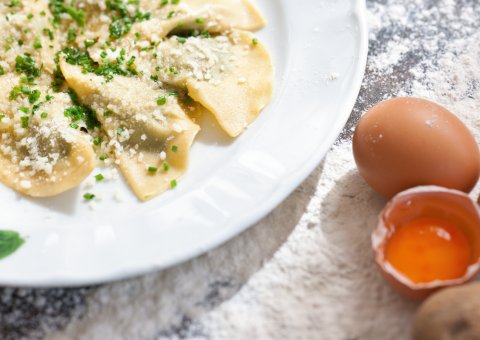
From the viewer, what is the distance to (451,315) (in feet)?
5.64

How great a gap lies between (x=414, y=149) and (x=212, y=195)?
24.9 inches

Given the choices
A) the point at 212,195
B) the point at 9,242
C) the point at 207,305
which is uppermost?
the point at 9,242

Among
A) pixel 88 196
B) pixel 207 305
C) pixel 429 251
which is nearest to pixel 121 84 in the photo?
Result: pixel 88 196

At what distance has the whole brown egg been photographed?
6.59ft

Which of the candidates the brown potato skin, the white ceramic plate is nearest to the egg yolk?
the brown potato skin

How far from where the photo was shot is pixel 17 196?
7.16 ft

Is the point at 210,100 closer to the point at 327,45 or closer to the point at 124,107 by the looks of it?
the point at 124,107

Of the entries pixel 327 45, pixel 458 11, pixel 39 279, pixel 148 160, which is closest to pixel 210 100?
pixel 148 160

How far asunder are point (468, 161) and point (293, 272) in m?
0.63

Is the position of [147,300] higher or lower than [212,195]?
lower

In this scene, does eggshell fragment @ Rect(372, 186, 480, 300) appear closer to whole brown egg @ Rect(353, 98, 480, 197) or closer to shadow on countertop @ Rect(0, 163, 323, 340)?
whole brown egg @ Rect(353, 98, 480, 197)

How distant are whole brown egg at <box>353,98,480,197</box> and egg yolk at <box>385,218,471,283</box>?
149mm

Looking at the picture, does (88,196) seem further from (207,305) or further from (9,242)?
(207,305)

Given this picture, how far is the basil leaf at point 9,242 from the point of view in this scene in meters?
1.97
